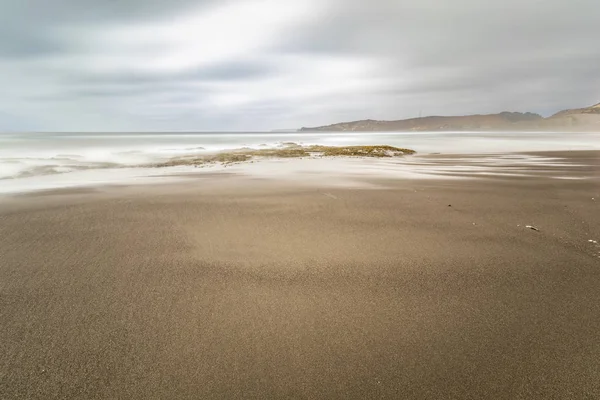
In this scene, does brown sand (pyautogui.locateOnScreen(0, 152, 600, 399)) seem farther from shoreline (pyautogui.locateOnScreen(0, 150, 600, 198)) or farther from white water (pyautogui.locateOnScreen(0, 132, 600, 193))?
white water (pyautogui.locateOnScreen(0, 132, 600, 193))

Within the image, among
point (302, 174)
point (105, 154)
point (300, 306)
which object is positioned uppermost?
point (105, 154)

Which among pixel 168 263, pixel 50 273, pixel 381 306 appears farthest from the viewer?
pixel 168 263

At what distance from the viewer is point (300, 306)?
2775 millimetres

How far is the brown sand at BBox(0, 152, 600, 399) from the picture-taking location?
6.48 feet

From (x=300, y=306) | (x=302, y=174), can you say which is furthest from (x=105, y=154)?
(x=300, y=306)

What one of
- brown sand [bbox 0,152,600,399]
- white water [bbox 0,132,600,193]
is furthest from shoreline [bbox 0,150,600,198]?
brown sand [bbox 0,152,600,399]

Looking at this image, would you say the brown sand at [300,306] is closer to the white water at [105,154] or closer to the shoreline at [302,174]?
the shoreline at [302,174]

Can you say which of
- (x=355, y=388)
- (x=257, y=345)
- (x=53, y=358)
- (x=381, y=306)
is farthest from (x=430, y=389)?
(x=53, y=358)

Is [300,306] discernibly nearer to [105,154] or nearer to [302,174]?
[302,174]

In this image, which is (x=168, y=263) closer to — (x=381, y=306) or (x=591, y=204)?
(x=381, y=306)

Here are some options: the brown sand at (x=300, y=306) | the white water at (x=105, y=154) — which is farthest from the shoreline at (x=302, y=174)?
the brown sand at (x=300, y=306)

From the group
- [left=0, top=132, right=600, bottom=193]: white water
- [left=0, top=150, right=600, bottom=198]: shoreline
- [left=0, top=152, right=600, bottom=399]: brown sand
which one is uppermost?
[left=0, top=132, right=600, bottom=193]: white water

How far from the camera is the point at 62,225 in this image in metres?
4.96

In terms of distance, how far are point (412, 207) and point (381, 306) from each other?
359 cm
